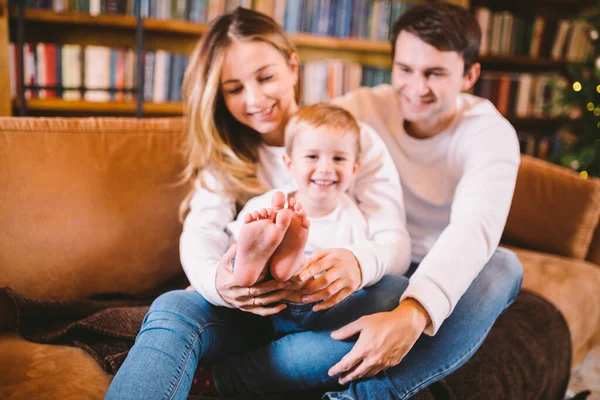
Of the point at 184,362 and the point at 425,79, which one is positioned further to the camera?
the point at 425,79

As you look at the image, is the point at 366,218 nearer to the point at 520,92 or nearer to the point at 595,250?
the point at 595,250

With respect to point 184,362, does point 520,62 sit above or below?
above

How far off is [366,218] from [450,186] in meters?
0.34

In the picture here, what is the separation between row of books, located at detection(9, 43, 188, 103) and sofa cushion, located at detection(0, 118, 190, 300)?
1.01m

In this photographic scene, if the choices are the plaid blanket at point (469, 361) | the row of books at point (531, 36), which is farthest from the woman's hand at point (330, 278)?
the row of books at point (531, 36)

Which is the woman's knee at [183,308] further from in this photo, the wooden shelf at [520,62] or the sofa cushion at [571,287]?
the wooden shelf at [520,62]

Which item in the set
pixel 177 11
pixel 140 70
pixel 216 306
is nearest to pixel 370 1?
pixel 177 11

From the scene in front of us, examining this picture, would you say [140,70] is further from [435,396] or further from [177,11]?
[435,396]

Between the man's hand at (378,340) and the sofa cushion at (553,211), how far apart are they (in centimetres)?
101

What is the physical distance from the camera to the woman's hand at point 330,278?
3.18ft

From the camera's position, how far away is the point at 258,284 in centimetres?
96

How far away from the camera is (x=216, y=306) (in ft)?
3.58

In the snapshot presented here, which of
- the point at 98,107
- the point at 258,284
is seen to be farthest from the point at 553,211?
the point at 98,107

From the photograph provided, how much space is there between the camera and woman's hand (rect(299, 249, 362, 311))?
968mm
